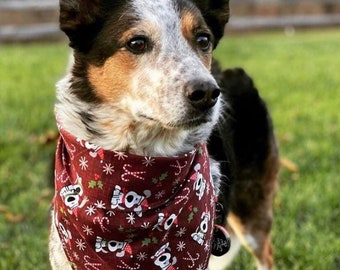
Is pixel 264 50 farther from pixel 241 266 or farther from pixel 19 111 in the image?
pixel 241 266

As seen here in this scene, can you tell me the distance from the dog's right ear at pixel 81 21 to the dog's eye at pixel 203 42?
0.47 m

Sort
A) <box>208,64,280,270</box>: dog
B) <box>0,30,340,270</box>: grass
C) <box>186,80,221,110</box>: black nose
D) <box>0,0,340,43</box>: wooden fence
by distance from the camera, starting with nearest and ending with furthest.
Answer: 1. <box>186,80,221,110</box>: black nose
2. <box>208,64,280,270</box>: dog
3. <box>0,30,340,270</box>: grass
4. <box>0,0,340,43</box>: wooden fence

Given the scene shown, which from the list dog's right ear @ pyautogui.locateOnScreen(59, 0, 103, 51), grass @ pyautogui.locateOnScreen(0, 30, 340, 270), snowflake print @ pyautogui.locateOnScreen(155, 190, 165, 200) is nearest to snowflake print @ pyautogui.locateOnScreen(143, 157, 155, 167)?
snowflake print @ pyautogui.locateOnScreen(155, 190, 165, 200)

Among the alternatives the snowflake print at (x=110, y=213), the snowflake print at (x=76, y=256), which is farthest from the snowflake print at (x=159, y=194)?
the snowflake print at (x=76, y=256)

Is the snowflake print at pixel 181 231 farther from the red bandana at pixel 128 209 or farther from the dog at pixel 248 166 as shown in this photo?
the dog at pixel 248 166

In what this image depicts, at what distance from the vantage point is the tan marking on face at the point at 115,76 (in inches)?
115

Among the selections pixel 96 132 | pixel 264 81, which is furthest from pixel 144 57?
pixel 264 81

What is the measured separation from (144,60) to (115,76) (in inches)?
6.0

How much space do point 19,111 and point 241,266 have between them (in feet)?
13.5

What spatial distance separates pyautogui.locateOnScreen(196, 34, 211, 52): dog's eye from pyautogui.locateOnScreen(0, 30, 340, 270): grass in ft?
6.53

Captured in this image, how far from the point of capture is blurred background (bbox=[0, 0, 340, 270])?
468 cm

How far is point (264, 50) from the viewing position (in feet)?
46.4

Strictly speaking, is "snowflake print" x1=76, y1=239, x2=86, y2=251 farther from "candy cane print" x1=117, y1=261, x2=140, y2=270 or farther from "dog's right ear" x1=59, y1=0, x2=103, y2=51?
"dog's right ear" x1=59, y1=0, x2=103, y2=51

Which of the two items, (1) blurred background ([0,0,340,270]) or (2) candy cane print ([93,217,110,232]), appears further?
(1) blurred background ([0,0,340,270])
